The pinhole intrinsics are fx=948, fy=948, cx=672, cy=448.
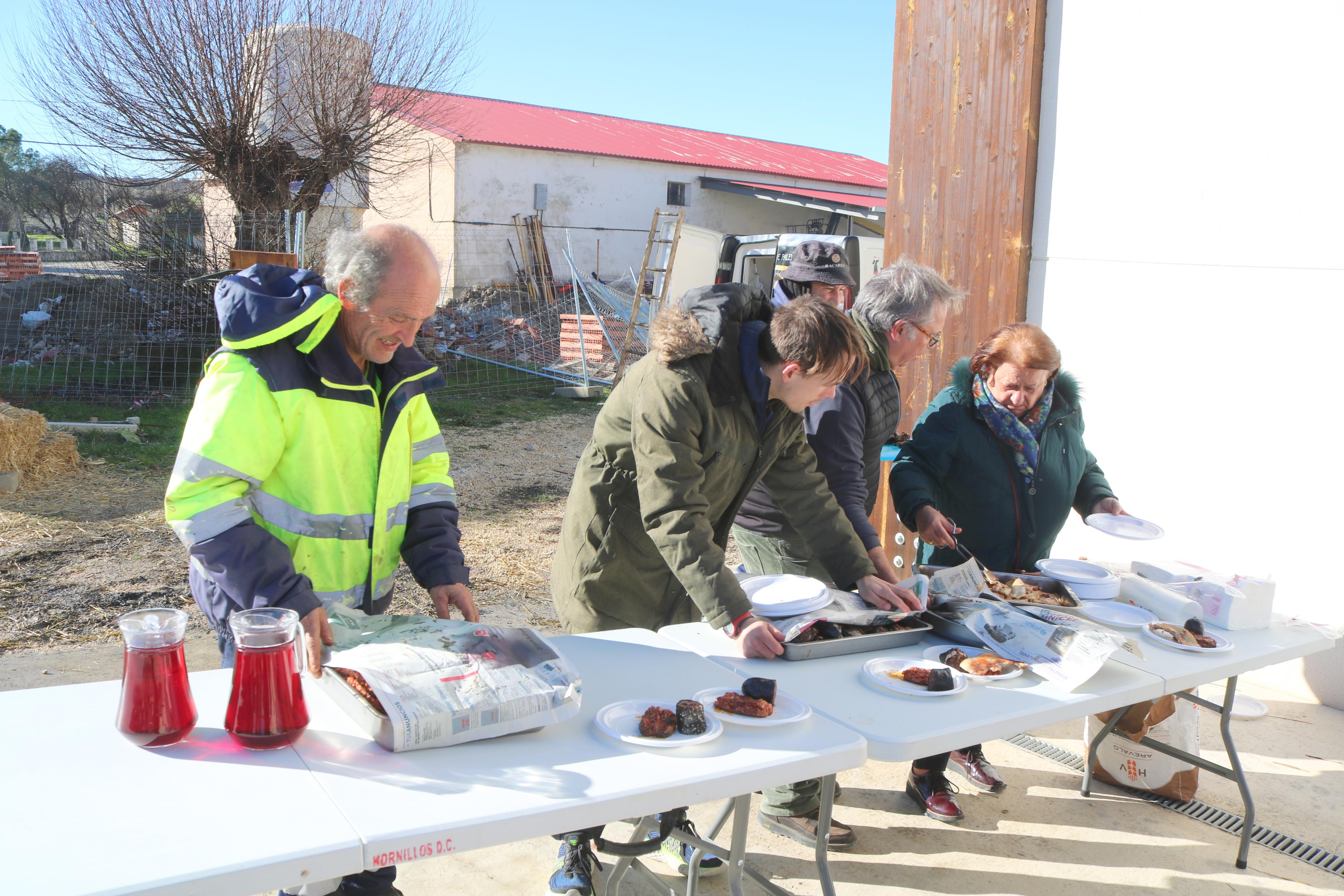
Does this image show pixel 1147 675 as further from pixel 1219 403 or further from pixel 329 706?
pixel 1219 403

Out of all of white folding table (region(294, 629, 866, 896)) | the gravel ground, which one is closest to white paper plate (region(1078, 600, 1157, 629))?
white folding table (region(294, 629, 866, 896))

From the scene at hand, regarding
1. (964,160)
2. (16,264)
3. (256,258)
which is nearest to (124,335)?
(16,264)

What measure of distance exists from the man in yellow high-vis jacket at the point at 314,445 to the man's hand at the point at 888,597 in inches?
40.0

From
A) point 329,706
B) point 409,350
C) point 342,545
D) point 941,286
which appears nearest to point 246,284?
point 409,350

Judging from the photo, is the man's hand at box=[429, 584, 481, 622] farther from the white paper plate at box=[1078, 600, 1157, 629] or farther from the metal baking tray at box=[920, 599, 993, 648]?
the white paper plate at box=[1078, 600, 1157, 629]

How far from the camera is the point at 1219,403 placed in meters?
4.07

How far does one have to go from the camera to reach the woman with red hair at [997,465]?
3004 millimetres

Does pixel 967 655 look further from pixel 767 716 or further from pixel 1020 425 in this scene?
pixel 1020 425

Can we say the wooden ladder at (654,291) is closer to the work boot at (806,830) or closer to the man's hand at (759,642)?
the work boot at (806,830)

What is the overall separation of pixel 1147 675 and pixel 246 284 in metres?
2.14

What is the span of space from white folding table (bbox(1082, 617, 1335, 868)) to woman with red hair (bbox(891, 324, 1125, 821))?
1.87 ft

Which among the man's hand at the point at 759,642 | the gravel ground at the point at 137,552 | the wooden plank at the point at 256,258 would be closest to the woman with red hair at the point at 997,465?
the man's hand at the point at 759,642

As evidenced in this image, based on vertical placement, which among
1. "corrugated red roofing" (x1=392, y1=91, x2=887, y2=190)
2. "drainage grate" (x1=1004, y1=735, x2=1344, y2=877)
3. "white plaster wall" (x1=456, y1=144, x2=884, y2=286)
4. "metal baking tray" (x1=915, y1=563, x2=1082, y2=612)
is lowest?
"drainage grate" (x1=1004, y1=735, x2=1344, y2=877)

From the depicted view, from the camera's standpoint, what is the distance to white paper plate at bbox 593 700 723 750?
63.6 inches
